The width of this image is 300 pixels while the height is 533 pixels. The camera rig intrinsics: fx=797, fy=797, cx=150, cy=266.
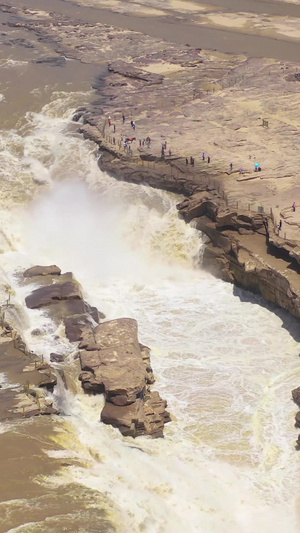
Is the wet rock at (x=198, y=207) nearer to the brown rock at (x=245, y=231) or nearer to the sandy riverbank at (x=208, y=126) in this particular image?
the sandy riverbank at (x=208, y=126)

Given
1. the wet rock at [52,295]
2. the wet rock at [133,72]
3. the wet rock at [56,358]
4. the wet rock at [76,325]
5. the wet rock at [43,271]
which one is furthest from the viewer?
the wet rock at [133,72]

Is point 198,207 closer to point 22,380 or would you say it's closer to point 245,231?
point 245,231

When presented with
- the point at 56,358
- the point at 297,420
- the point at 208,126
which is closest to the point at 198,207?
the point at 208,126

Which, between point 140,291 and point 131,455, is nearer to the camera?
point 131,455

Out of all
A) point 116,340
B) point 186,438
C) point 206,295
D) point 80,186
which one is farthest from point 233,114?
point 186,438

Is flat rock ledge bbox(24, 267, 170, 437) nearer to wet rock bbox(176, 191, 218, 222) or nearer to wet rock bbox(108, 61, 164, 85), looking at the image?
wet rock bbox(176, 191, 218, 222)

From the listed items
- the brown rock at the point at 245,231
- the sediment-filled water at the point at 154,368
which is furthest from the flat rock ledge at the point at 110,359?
the brown rock at the point at 245,231

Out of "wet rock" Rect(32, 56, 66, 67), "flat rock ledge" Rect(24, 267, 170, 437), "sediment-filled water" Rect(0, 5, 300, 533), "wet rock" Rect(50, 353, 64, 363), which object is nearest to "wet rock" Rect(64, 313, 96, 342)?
"flat rock ledge" Rect(24, 267, 170, 437)

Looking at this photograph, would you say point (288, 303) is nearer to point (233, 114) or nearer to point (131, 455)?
point (131, 455)
